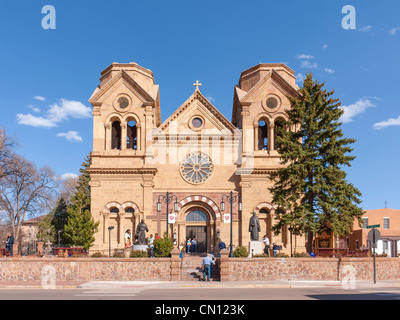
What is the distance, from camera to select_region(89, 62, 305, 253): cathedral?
38.3 m

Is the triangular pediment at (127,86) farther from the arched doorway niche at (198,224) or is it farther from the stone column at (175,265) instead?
the stone column at (175,265)

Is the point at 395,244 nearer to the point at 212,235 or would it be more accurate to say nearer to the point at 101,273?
the point at 212,235

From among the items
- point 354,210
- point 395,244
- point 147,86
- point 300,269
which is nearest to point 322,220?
point 354,210

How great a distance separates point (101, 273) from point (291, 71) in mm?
26704

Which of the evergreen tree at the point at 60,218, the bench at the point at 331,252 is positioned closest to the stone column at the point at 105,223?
the evergreen tree at the point at 60,218

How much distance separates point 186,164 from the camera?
131ft

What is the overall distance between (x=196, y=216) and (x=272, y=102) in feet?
40.6

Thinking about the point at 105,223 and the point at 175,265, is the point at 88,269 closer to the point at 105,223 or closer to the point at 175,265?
the point at 175,265

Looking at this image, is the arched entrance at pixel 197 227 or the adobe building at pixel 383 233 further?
the adobe building at pixel 383 233

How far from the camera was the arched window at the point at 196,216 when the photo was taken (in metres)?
39.9

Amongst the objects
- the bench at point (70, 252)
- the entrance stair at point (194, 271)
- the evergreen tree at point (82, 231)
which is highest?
the evergreen tree at point (82, 231)

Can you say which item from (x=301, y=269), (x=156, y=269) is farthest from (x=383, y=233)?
(x=156, y=269)

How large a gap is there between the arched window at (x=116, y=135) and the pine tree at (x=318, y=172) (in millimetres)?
17240

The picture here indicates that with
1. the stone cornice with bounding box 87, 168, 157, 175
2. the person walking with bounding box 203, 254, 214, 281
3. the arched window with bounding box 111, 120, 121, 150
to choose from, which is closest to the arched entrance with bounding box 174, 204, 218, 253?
the stone cornice with bounding box 87, 168, 157, 175
